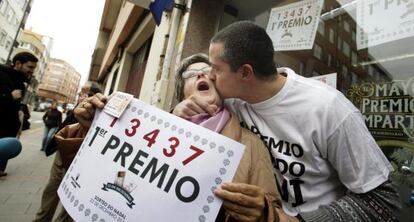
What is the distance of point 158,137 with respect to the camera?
115 centimetres

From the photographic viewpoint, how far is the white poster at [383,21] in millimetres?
1658

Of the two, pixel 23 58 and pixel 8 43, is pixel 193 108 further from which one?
pixel 8 43

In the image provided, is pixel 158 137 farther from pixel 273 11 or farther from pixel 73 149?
pixel 273 11

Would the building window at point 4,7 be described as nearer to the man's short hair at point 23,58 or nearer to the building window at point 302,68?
the man's short hair at point 23,58

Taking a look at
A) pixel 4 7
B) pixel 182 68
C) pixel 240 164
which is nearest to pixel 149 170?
pixel 240 164

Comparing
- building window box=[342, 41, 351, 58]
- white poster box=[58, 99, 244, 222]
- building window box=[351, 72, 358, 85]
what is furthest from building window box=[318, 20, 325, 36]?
white poster box=[58, 99, 244, 222]

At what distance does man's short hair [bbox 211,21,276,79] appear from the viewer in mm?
1367

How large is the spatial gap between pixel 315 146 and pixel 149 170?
74cm

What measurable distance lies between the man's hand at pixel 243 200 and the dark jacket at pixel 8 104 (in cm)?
310

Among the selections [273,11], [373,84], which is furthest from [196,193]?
[273,11]

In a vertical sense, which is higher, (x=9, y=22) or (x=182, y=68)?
(x=9, y=22)

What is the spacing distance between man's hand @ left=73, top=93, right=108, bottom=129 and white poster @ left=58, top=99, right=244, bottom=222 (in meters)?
0.17

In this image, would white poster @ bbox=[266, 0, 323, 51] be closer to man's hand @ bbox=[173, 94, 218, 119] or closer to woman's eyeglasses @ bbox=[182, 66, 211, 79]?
woman's eyeglasses @ bbox=[182, 66, 211, 79]

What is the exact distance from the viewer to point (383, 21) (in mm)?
1792
